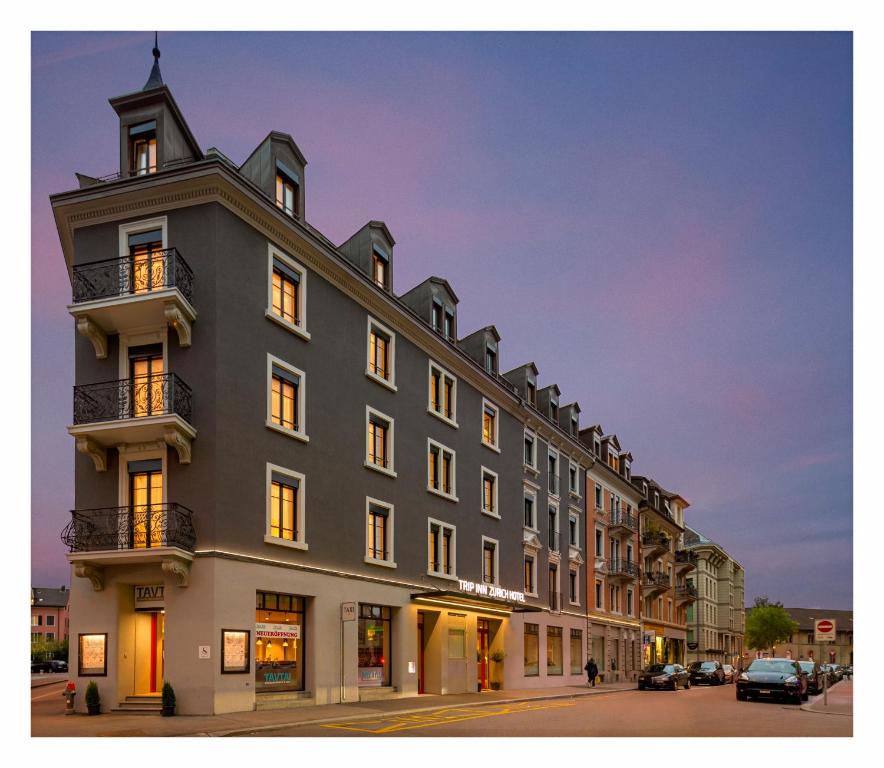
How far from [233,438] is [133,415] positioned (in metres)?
2.51

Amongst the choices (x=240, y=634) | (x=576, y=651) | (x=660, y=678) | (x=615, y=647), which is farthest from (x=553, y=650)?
(x=240, y=634)

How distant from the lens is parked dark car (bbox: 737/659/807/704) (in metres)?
33.6

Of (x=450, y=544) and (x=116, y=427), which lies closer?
(x=116, y=427)

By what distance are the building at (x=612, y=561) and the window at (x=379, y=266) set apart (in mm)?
27491

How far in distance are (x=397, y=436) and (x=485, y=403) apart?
973 centimetres

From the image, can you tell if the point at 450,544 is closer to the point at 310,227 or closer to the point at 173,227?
the point at 310,227

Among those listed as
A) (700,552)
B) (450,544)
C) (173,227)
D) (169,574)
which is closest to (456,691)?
(450,544)

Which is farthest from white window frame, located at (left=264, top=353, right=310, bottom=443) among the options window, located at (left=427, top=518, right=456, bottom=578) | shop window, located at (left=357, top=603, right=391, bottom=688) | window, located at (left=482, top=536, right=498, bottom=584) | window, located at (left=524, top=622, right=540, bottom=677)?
window, located at (left=524, top=622, right=540, bottom=677)

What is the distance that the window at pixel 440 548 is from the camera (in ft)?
119

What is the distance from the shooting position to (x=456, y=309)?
4062 cm

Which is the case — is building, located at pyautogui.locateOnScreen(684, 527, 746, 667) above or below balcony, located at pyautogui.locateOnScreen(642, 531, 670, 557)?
below

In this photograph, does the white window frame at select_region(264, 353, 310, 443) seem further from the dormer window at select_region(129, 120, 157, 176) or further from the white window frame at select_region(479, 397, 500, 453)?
the white window frame at select_region(479, 397, 500, 453)

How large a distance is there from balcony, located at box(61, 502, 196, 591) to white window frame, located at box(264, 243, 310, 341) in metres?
6.05

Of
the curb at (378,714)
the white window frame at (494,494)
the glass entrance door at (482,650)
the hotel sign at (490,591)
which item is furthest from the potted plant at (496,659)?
the white window frame at (494,494)
